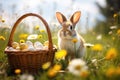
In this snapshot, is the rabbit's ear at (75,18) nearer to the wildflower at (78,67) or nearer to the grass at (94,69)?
the grass at (94,69)

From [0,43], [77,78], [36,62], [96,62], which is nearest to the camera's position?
[77,78]

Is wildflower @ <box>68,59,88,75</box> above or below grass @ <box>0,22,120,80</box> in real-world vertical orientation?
above

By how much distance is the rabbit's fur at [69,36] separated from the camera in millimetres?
5082

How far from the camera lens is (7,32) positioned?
7738mm

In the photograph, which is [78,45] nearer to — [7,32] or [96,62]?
[96,62]

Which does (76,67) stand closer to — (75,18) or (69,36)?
(69,36)

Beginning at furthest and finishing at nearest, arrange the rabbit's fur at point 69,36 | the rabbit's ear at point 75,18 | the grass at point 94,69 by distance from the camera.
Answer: the rabbit's ear at point 75,18 → the rabbit's fur at point 69,36 → the grass at point 94,69

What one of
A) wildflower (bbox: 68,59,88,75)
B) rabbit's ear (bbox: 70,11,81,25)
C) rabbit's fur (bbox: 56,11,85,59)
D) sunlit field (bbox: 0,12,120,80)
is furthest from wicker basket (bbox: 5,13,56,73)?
wildflower (bbox: 68,59,88,75)

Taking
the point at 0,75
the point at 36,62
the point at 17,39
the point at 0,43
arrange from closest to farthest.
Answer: the point at 0,75
the point at 36,62
the point at 0,43
the point at 17,39

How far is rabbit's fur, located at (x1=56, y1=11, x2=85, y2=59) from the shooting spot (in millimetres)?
5082

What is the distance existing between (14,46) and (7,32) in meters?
2.61

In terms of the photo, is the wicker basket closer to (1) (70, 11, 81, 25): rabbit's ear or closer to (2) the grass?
(2) the grass

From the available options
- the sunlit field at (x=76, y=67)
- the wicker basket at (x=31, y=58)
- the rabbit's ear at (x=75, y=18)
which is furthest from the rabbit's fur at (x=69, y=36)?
the wicker basket at (x=31, y=58)

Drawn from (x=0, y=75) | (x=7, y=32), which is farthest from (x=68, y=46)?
(x=7, y=32)
